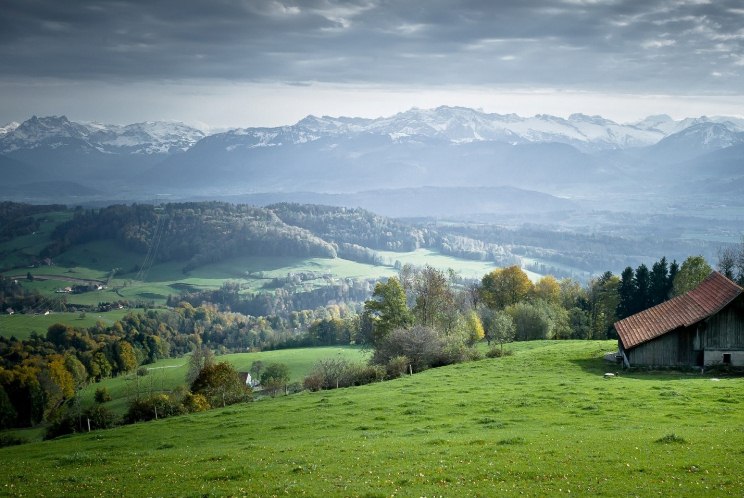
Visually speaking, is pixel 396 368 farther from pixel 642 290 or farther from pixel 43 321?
pixel 43 321

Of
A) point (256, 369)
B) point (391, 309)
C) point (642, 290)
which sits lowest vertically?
point (256, 369)

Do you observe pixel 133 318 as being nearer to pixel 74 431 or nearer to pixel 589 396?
pixel 74 431

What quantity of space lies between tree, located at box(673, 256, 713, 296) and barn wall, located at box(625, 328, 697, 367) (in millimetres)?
35956

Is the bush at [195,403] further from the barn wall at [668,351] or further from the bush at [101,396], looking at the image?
the bush at [101,396]

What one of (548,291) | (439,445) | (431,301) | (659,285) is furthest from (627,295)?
(439,445)

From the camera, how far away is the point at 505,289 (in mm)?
97312

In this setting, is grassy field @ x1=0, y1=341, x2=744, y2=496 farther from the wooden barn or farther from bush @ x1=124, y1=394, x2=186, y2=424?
bush @ x1=124, y1=394, x2=186, y2=424

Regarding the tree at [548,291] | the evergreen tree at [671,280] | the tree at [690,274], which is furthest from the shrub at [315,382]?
the tree at [548,291]

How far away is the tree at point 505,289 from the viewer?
97062 millimetres

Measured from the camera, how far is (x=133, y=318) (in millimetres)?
165125

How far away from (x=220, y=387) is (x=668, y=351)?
35.5 metres

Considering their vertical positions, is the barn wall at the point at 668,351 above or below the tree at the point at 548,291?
above

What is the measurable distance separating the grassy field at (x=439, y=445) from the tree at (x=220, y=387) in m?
→ 5.62

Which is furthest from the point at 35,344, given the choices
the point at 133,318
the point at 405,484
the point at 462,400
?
the point at 405,484
